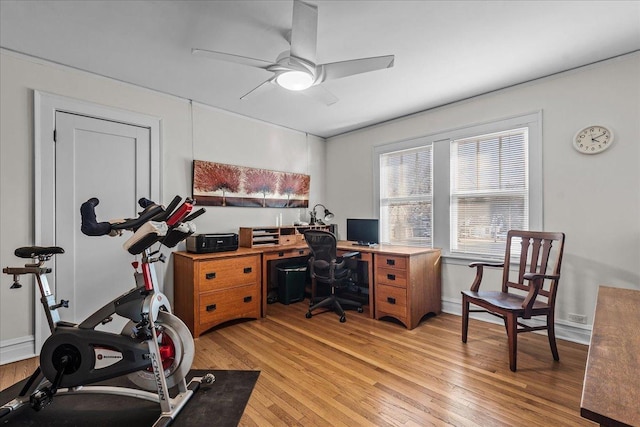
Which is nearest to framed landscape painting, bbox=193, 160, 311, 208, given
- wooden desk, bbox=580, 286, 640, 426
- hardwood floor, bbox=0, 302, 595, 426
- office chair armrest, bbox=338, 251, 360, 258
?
office chair armrest, bbox=338, 251, 360, 258

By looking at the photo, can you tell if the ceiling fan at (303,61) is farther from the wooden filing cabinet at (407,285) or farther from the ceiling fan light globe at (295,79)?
the wooden filing cabinet at (407,285)

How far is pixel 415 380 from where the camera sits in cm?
203

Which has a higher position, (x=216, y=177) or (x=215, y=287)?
(x=216, y=177)

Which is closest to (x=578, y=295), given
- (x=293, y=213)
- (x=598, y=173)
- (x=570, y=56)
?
(x=598, y=173)

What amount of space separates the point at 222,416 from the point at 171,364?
0.45 meters

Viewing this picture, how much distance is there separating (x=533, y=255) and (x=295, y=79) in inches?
96.8

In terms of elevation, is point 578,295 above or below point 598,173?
below

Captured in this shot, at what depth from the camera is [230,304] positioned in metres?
3.01

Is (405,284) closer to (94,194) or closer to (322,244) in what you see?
(322,244)

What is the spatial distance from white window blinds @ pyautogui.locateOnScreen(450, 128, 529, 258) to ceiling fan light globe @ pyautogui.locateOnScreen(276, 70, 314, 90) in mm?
2087

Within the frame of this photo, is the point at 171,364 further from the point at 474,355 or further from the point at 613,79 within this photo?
the point at 613,79

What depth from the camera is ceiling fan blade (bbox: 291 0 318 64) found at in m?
1.68

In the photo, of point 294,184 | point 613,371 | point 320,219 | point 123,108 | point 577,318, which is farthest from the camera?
point 320,219

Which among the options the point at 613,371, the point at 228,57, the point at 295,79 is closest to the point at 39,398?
the point at 228,57
